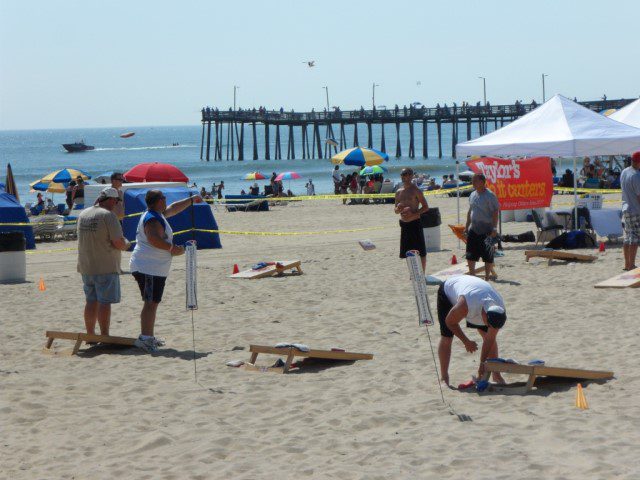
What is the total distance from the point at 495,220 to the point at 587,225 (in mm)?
4512

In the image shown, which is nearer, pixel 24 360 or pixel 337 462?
pixel 337 462

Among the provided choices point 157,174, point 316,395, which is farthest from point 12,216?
point 316,395

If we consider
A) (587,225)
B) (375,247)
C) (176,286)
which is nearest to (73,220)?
(375,247)

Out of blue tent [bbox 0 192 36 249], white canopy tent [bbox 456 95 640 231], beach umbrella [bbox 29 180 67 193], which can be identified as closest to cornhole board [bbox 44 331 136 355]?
white canopy tent [bbox 456 95 640 231]

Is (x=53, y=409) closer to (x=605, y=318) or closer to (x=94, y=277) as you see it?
(x=94, y=277)

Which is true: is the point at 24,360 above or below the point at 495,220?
below

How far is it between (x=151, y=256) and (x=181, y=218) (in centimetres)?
917

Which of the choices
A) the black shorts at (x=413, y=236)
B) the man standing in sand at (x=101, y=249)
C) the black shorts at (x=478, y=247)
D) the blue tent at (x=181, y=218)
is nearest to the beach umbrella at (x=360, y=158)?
the blue tent at (x=181, y=218)

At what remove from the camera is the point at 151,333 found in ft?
28.9

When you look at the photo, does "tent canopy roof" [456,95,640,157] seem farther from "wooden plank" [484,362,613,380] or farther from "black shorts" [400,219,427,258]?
"wooden plank" [484,362,613,380]

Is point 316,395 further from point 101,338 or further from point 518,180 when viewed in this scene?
point 518,180

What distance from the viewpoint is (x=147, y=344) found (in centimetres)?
876

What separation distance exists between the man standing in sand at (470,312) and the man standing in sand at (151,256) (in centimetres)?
260

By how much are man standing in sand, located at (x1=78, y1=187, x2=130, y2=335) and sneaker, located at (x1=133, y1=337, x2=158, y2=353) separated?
1.38 feet
